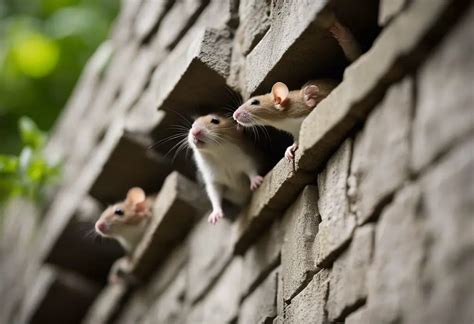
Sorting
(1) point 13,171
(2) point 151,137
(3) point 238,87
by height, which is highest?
(3) point 238,87

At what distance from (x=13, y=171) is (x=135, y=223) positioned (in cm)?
160

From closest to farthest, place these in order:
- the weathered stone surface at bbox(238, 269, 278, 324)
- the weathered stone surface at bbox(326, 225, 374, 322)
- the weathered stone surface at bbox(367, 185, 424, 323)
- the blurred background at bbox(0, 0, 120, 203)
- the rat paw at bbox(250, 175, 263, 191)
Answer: the weathered stone surface at bbox(367, 185, 424, 323) < the weathered stone surface at bbox(326, 225, 374, 322) < the weathered stone surface at bbox(238, 269, 278, 324) < the rat paw at bbox(250, 175, 263, 191) < the blurred background at bbox(0, 0, 120, 203)

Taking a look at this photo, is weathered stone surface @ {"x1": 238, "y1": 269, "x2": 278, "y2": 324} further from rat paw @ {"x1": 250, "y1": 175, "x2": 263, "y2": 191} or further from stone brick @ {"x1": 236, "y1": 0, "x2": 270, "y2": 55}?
stone brick @ {"x1": 236, "y1": 0, "x2": 270, "y2": 55}

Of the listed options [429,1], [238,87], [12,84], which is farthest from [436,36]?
[12,84]

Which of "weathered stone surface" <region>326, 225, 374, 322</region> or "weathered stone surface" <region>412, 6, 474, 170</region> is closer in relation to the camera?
"weathered stone surface" <region>412, 6, 474, 170</region>

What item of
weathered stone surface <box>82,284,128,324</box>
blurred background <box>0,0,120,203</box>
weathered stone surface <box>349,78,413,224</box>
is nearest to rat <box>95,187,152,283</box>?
weathered stone surface <box>82,284,128,324</box>

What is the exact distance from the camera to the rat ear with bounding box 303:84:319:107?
124 inches

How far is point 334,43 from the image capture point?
3.08 metres

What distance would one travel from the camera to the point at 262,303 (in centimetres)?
349

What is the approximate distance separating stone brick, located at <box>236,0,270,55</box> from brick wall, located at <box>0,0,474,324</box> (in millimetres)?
10

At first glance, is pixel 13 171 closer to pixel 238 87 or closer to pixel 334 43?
pixel 238 87

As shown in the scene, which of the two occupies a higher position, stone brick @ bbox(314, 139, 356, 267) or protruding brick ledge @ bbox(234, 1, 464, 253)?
protruding brick ledge @ bbox(234, 1, 464, 253)

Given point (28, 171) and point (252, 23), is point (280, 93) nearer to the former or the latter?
point (252, 23)

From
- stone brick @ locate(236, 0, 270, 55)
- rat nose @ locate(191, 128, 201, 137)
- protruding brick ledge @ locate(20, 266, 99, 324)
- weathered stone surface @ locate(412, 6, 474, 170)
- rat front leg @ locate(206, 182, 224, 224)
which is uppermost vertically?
stone brick @ locate(236, 0, 270, 55)
